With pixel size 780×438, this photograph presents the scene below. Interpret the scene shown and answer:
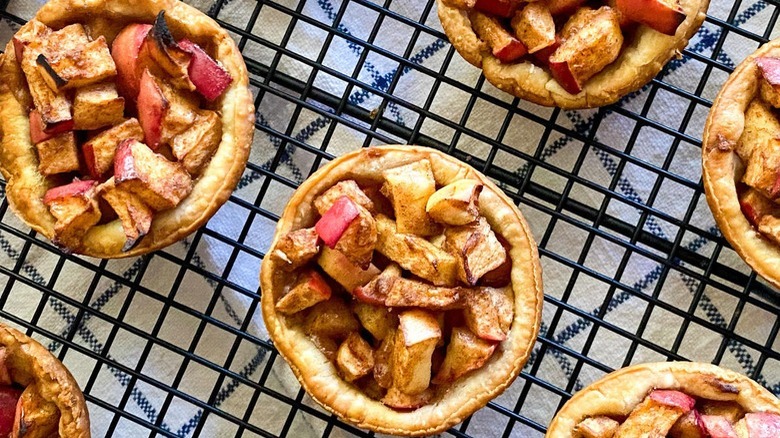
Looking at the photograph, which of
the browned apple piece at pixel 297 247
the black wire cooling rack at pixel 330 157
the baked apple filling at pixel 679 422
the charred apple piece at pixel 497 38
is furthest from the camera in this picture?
the black wire cooling rack at pixel 330 157

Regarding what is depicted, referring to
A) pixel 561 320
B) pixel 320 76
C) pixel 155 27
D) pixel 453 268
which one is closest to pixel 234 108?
pixel 155 27

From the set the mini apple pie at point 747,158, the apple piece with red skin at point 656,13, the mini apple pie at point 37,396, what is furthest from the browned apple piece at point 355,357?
the apple piece with red skin at point 656,13

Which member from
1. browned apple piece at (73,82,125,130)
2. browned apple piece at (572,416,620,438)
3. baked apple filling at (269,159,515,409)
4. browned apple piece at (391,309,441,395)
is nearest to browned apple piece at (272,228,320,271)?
baked apple filling at (269,159,515,409)

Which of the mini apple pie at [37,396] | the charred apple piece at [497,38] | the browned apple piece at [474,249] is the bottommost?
the mini apple pie at [37,396]

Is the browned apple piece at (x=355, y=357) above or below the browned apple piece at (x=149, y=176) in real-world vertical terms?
below

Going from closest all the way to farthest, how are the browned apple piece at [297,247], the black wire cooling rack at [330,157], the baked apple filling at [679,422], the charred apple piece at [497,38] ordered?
the baked apple filling at [679,422]
the browned apple piece at [297,247]
the charred apple piece at [497,38]
the black wire cooling rack at [330,157]

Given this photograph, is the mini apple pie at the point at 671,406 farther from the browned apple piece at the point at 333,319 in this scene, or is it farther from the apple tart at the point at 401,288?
the browned apple piece at the point at 333,319
